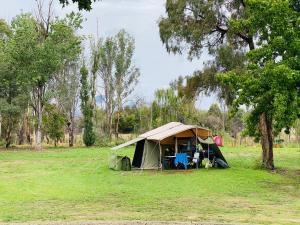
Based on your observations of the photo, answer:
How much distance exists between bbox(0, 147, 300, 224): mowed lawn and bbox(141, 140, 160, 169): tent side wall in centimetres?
152

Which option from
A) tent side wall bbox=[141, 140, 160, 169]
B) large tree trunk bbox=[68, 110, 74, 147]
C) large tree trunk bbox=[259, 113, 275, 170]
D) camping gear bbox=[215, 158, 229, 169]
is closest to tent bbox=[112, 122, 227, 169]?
tent side wall bbox=[141, 140, 160, 169]

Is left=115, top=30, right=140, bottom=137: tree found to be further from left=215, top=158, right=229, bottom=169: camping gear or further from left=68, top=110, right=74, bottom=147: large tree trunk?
left=215, top=158, right=229, bottom=169: camping gear

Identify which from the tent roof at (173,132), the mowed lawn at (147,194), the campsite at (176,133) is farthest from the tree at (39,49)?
the tent roof at (173,132)

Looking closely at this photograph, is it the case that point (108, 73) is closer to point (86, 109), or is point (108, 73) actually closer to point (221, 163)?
point (86, 109)

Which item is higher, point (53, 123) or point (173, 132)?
point (53, 123)

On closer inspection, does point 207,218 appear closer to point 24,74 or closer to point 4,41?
point 24,74

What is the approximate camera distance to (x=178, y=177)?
68.9 ft

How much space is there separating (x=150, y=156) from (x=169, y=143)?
3.97 ft

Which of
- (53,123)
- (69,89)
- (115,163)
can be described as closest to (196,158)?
(115,163)

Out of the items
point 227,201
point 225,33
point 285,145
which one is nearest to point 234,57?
point 225,33

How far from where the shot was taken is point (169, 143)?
83.2 feet

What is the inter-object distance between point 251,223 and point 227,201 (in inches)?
163

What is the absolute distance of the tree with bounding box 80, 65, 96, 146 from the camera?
45.4 metres

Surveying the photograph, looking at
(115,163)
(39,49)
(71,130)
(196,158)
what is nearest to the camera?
(115,163)
